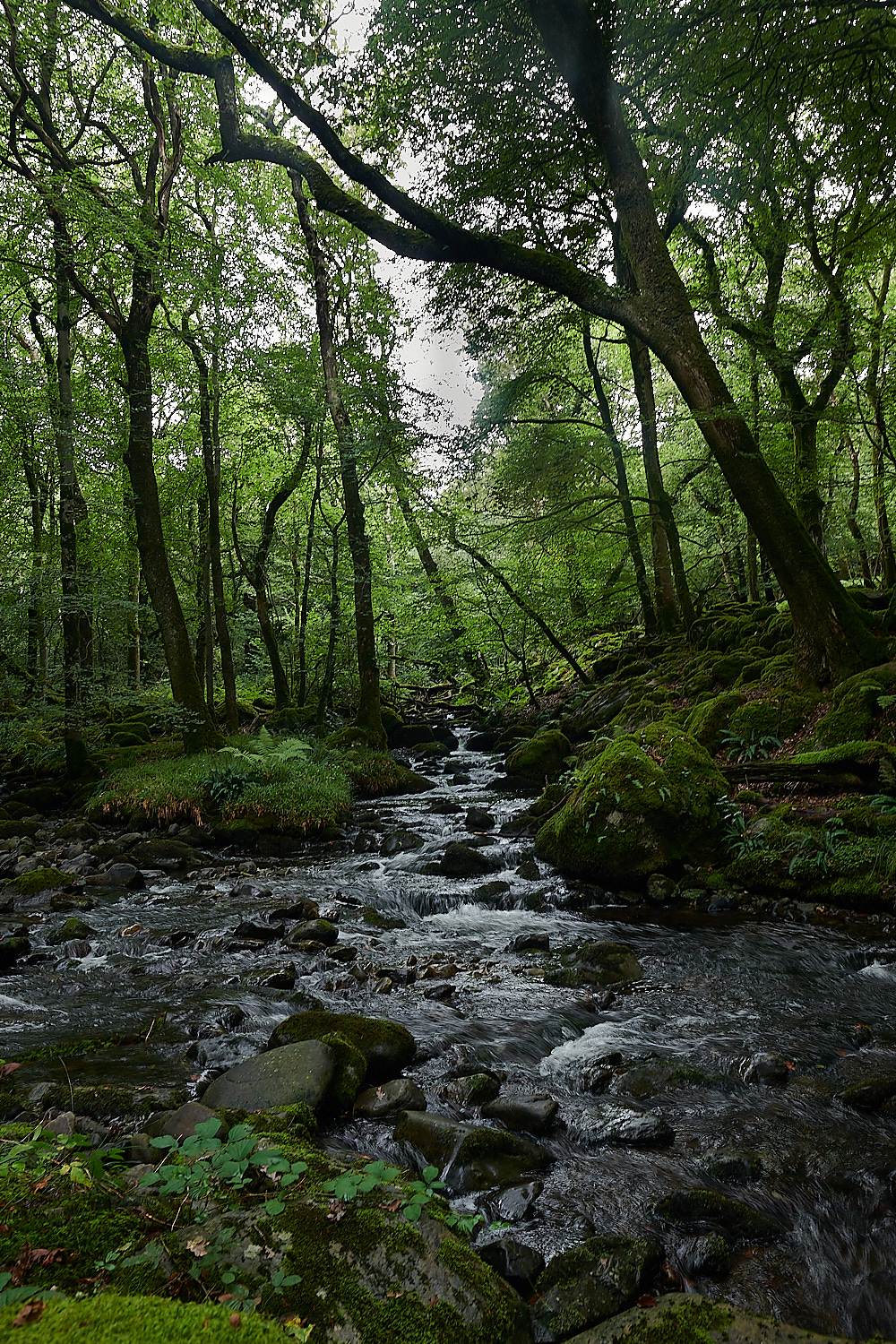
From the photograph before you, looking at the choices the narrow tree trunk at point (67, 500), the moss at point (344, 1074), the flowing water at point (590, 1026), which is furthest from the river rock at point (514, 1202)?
the narrow tree trunk at point (67, 500)

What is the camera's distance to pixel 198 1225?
201 centimetres

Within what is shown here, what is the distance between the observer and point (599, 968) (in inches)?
232

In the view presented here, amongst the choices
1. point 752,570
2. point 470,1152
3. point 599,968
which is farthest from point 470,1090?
point 752,570

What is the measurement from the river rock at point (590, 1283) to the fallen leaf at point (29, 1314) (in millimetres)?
1780

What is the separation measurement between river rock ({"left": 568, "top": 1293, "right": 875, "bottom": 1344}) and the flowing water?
37 cm

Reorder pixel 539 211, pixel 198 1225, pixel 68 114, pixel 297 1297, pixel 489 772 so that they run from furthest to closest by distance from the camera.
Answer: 1. pixel 489 772
2. pixel 68 114
3. pixel 539 211
4. pixel 198 1225
5. pixel 297 1297

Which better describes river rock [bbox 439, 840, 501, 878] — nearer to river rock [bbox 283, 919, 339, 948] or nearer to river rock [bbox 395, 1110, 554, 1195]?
river rock [bbox 283, 919, 339, 948]

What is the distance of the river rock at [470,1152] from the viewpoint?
326 centimetres

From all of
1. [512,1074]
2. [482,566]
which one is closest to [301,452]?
[482,566]

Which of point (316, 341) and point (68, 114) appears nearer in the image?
point (68, 114)

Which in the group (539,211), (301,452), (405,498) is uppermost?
(539,211)

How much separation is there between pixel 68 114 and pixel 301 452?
8673 millimetres

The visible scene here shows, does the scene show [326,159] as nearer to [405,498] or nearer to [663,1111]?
[405,498]

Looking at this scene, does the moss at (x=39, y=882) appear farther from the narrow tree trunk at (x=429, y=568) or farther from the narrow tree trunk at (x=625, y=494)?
the narrow tree trunk at (x=625, y=494)
